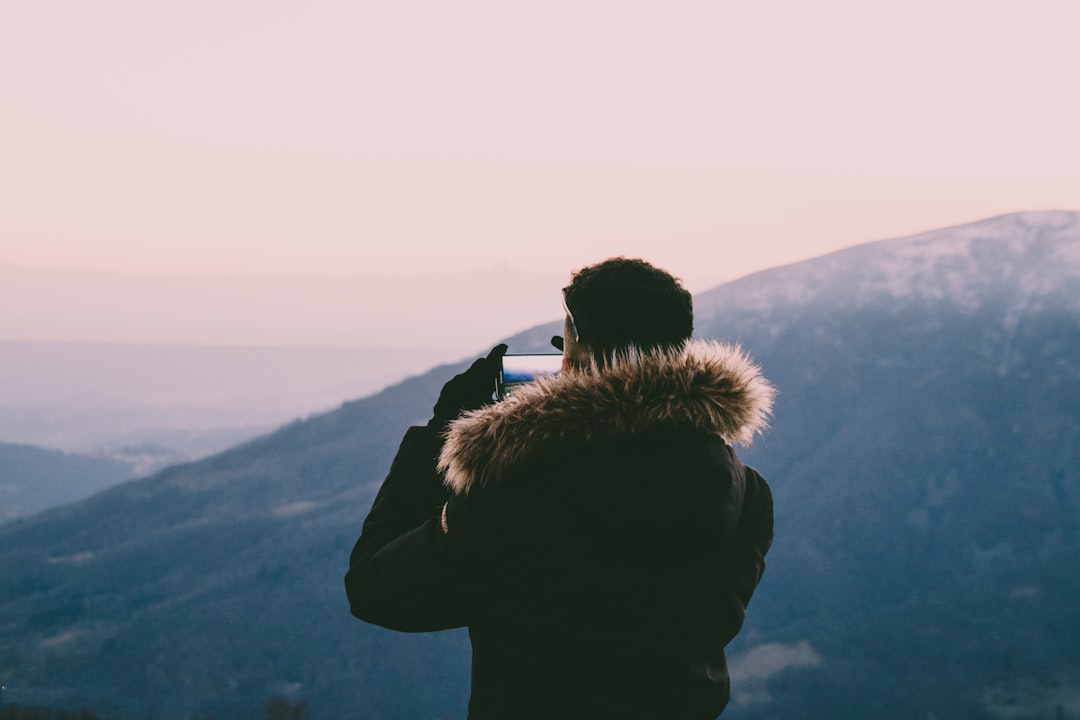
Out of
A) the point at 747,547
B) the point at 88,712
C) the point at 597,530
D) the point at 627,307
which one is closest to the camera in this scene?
the point at 597,530

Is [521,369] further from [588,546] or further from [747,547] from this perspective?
[747,547]

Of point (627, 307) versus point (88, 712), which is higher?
point (627, 307)

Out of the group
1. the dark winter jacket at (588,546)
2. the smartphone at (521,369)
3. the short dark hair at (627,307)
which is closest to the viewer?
the dark winter jacket at (588,546)

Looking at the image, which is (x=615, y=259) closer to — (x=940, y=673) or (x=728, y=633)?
(x=728, y=633)

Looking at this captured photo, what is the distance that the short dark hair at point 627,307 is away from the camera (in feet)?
8.56

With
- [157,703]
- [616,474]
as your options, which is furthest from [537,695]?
[157,703]

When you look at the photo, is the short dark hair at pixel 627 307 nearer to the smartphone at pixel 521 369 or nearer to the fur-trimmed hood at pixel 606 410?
the fur-trimmed hood at pixel 606 410

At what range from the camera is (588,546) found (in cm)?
250

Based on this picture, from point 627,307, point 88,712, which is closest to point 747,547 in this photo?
point 627,307

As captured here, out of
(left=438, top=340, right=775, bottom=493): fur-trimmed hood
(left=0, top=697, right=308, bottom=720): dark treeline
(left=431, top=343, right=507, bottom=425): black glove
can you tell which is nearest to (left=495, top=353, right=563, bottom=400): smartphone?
(left=431, top=343, right=507, bottom=425): black glove

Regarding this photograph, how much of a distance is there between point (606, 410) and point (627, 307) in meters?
0.30

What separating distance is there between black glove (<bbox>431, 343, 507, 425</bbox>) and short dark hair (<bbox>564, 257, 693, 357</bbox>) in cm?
32

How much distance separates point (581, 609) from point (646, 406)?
1.89ft

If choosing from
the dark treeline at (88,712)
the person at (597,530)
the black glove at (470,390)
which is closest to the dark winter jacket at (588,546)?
the person at (597,530)
